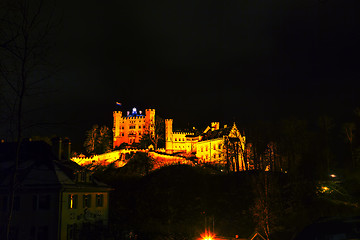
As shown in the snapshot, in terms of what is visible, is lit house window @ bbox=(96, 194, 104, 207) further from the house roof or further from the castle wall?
the castle wall

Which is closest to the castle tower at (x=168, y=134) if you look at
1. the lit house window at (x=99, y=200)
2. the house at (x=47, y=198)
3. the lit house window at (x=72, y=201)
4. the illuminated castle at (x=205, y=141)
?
the illuminated castle at (x=205, y=141)

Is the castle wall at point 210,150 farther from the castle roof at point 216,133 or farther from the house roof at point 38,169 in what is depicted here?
the house roof at point 38,169

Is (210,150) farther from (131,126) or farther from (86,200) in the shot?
(86,200)

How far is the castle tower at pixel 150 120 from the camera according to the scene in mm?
138625

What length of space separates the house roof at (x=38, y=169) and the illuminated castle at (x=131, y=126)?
102 metres

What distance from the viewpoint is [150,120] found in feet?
469

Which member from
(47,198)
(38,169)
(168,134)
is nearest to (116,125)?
(168,134)

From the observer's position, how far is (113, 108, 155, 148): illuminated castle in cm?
14062

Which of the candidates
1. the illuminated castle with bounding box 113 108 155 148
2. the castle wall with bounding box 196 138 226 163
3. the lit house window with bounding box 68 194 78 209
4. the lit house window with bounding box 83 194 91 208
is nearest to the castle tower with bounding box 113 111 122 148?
the illuminated castle with bounding box 113 108 155 148

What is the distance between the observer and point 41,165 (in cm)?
3297

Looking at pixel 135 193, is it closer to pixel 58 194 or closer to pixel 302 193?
pixel 302 193

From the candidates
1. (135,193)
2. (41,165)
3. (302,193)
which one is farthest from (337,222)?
(135,193)

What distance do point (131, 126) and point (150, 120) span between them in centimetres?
852

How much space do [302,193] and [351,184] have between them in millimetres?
8468
